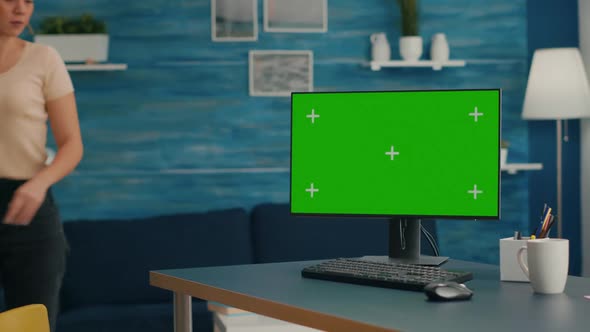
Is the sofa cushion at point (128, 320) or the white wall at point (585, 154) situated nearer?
the sofa cushion at point (128, 320)

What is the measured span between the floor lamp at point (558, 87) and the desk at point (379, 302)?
2.17m

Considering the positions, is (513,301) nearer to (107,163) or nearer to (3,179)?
(3,179)

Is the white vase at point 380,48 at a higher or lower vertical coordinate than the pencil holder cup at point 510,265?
higher

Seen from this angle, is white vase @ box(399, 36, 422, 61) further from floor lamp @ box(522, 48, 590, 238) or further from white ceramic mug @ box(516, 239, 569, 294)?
white ceramic mug @ box(516, 239, 569, 294)

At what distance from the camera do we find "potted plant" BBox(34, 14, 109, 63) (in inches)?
164

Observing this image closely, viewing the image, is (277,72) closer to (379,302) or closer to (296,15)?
(296,15)

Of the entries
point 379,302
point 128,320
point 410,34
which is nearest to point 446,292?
point 379,302

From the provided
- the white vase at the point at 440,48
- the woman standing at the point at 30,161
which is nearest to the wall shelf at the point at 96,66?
the white vase at the point at 440,48

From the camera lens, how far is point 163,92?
438 centimetres

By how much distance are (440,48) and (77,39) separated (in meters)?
1.68

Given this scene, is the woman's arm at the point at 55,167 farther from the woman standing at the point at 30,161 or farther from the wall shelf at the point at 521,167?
the wall shelf at the point at 521,167

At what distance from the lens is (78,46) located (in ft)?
13.7

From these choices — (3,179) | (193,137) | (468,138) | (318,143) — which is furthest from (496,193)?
(193,137)

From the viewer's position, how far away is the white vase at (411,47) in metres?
4.38
